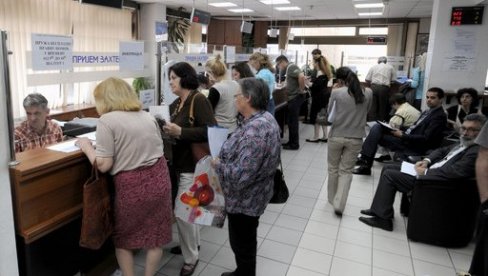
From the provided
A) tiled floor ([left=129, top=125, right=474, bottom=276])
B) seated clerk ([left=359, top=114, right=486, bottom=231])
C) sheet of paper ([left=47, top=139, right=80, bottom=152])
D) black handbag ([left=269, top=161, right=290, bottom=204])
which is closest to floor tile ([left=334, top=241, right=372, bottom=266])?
tiled floor ([left=129, top=125, right=474, bottom=276])

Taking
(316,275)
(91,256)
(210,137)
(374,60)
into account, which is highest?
(374,60)

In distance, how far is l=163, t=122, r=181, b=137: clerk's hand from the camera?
7.32ft

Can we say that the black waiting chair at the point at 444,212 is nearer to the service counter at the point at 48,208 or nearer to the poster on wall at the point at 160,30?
the service counter at the point at 48,208

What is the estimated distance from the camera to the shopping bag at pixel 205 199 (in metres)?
2.20

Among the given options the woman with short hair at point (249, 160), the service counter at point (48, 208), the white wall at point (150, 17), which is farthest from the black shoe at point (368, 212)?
the white wall at point (150, 17)

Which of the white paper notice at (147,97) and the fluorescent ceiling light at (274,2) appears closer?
the white paper notice at (147,97)

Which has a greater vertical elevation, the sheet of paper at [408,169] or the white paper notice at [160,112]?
the white paper notice at [160,112]

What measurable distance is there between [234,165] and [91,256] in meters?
1.15

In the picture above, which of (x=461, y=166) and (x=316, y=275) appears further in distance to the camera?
(x=461, y=166)

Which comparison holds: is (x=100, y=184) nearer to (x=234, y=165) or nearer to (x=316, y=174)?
(x=234, y=165)

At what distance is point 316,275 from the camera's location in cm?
262

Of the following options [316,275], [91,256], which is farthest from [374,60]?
[91,256]

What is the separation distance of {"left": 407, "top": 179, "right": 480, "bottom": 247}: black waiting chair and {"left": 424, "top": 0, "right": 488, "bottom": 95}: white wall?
3.51m

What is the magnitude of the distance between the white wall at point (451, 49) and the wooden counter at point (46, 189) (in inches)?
225
